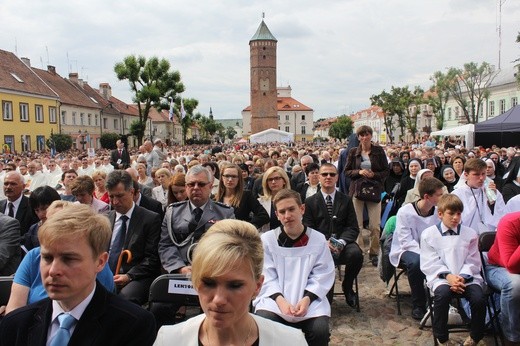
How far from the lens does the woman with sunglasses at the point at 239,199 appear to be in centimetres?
624

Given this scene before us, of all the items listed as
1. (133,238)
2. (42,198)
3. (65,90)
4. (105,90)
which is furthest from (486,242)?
(105,90)

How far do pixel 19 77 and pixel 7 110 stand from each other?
18.6ft

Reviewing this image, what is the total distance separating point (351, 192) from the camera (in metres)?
8.01

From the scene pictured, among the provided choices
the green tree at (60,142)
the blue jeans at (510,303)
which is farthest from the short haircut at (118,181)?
the green tree at (60,142)

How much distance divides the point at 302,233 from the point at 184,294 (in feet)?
4.18

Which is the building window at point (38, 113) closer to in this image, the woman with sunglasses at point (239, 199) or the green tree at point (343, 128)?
the woman with sunglasses at point (239, 199)

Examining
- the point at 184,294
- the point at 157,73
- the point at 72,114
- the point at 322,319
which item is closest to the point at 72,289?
the point at 184,294

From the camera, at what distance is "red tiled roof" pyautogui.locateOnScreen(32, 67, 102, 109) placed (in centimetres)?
4875

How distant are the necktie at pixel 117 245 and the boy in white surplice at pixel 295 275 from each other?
4.70 ft

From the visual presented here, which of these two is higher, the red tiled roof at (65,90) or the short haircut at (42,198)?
the red tiled roof at (65,90)

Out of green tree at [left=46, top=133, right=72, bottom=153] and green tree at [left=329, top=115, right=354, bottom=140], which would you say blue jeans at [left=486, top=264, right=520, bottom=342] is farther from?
green tree at [left=329, top=115, right=354, bottom=140]

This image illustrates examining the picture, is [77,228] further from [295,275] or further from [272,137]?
[272,137]

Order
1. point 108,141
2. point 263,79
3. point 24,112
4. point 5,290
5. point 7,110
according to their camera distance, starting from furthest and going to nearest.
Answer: point 263,79 → point 108,141 → point 24,112 → point 7,110 → point 5,290

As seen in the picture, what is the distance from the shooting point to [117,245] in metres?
4.54
